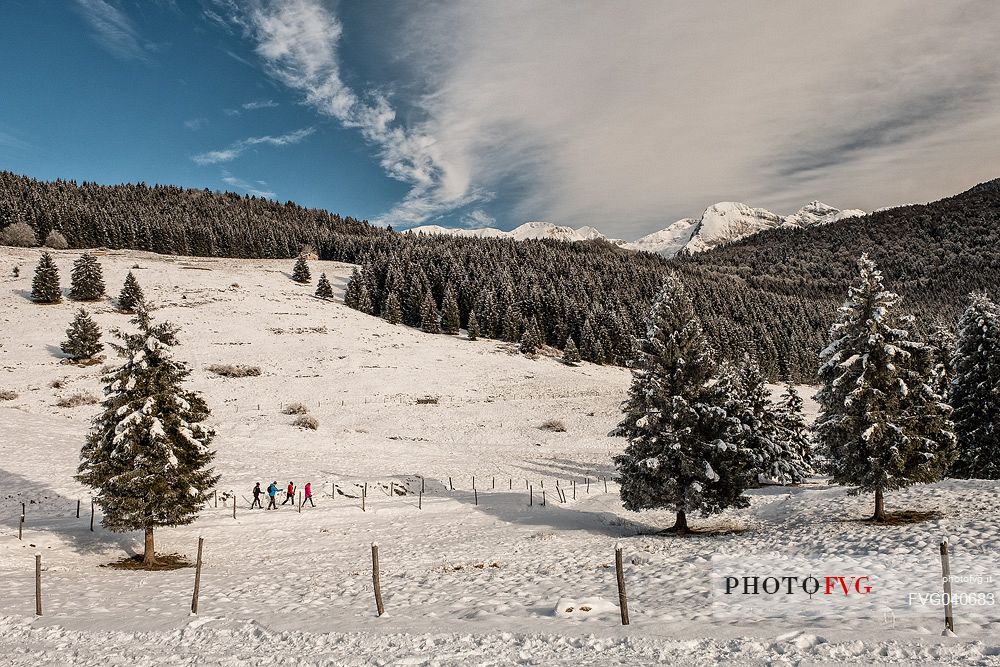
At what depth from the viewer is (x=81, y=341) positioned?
2459 inches

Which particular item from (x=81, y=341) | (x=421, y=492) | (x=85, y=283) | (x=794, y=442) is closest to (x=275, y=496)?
(x=421, y=492)

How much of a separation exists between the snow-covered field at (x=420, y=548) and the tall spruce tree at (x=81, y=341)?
87.3 inches

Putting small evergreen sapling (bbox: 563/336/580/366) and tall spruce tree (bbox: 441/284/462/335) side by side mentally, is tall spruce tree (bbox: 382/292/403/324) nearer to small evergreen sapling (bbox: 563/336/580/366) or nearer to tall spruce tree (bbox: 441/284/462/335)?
tall spruce tree (bbox: 441/284/462/335)

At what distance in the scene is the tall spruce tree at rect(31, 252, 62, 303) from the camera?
273 feet

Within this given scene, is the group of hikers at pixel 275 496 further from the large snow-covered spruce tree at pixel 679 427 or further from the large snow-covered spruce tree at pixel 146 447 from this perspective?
the large snow-covered spruce tree at pixel 679 427

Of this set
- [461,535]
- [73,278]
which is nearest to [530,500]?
[461,535]

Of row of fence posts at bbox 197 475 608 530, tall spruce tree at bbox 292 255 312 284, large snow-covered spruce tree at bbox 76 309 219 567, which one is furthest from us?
tall spruce tree at bbox 292 255 312 284

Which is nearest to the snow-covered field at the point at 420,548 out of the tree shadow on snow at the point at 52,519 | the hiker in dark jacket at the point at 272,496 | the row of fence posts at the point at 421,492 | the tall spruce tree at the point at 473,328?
the tree shadow on snow at the point at 52,519

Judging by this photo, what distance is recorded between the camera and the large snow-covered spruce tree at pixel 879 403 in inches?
774

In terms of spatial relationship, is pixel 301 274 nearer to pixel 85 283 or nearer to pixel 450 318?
pixel 85 283

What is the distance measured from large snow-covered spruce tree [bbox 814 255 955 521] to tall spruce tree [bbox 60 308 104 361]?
76108mm

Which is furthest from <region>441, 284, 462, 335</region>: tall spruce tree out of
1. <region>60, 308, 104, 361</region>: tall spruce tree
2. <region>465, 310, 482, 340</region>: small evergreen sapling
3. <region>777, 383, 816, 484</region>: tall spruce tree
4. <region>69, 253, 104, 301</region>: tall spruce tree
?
<region>777, 383, 816, 484</region>: tall spruce tree

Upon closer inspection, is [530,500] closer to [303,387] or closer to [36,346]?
[303,387]

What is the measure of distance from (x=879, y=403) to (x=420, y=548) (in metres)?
19.5
